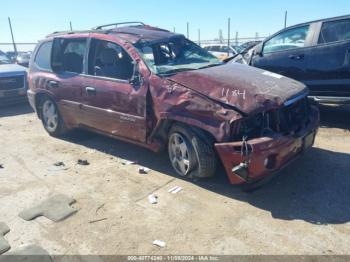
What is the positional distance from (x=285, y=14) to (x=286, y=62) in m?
11.9

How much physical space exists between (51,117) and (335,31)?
533 centimetres

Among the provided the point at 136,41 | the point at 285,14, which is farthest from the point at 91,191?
the point at 285,14

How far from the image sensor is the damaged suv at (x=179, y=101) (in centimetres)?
359

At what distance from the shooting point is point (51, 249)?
3123 millimetres

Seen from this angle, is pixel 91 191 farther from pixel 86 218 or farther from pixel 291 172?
pixel 291 172

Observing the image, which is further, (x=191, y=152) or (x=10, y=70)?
(x=10, y=70)

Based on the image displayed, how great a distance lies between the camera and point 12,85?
9.24m

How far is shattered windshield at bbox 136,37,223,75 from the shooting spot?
4.51m

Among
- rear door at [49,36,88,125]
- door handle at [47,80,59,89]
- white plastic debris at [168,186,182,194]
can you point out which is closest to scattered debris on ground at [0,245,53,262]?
white plastic debris at [168,186,182,194]

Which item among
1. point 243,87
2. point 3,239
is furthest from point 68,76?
point 243,87

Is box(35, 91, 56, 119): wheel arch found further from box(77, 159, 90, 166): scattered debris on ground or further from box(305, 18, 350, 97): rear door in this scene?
box(305, 18, 350, 97): rear door

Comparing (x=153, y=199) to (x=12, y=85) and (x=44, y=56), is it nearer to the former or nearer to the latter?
(x=44, y=56)

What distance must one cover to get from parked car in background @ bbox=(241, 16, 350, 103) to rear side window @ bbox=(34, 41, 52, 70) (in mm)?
4166

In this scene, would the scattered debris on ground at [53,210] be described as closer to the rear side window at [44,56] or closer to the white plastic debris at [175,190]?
the white plastic debris at [175,190]
